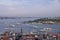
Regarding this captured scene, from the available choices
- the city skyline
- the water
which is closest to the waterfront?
the water

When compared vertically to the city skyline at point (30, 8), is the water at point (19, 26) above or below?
below

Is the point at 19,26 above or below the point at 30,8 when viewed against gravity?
below

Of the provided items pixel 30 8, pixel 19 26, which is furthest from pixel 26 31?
pixel 30 8

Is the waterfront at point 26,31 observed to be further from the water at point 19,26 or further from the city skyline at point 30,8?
the city skyline at point 30,8

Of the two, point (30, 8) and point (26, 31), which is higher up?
point (30, 8)

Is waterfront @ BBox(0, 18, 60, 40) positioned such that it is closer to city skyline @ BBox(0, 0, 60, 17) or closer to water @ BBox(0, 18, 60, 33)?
water @ BBox(0, 18, 60, 33)

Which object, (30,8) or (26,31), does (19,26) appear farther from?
(30,8)

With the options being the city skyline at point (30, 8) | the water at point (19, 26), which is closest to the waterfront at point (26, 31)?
the water at point (19, 26)

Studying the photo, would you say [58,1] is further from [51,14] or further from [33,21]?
[33,21]
